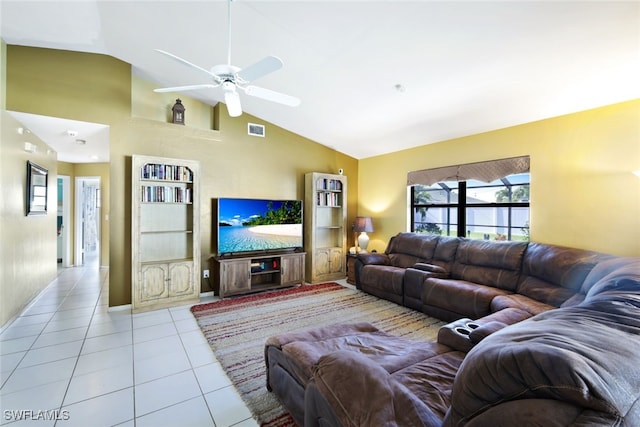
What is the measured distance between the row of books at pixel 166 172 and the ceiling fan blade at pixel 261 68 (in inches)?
85.8

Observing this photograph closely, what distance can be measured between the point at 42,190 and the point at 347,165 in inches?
197

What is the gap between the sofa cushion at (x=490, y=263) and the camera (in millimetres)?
3250

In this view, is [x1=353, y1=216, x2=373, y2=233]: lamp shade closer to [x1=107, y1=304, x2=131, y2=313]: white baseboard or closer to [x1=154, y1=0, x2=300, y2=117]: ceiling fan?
[x1=154, y1=0, x2=300, y2=117]: ceiling fan

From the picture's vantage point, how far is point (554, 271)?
9.48 feet

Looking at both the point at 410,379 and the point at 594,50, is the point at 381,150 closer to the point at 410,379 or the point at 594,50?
the point at 594,50

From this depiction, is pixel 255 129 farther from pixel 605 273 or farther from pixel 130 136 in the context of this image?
pixel 605 273

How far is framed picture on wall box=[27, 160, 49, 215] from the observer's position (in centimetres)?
358

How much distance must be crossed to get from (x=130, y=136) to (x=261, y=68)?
268 centimetres

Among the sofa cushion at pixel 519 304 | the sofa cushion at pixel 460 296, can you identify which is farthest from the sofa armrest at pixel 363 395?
the sofa cushion at pixel 460 296

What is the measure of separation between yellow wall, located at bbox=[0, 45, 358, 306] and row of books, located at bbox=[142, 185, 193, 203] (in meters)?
0.26

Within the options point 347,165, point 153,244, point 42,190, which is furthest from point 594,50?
point 42,190

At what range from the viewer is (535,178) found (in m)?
3.46

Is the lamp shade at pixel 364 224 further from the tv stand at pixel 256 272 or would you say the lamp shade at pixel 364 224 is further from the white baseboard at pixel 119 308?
the white baseboard at pixel 119 308

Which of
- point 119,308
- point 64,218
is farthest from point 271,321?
point 64,218
